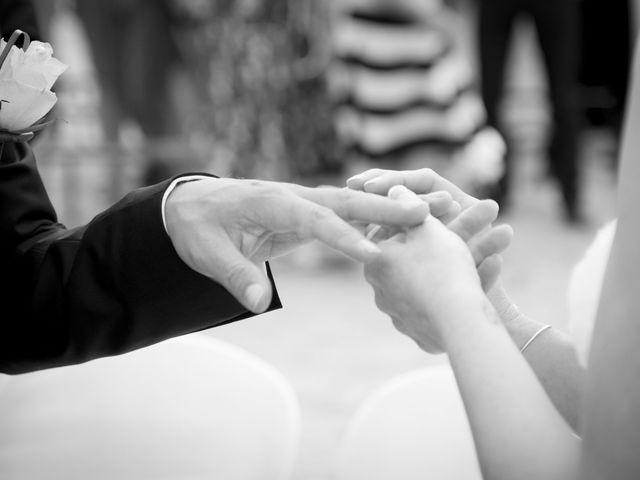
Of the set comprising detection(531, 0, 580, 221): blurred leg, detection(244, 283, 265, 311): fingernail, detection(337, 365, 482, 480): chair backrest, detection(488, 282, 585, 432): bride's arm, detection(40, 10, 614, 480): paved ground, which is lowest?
detection(40, 10, 614, 480): paved ground

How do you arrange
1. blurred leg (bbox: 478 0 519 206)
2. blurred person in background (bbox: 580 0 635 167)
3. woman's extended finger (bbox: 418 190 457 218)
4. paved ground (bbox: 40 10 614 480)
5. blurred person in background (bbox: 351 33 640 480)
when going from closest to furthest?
blurred person in background (bbox: 351 33 640 480) < woman's extended finger (bbox: 418 190 457 218) < paved ground (bbox: 40 10 614 480) < blurred leg (bbox: 478 0 519 206) < blurred person in background (bbox: 580 0 635 167)

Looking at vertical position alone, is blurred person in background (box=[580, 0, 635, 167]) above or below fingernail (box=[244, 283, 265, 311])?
below

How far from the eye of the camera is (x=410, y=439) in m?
1.18

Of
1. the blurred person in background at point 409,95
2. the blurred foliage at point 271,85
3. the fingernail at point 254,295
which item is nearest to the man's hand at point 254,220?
the fingernail at point 254,295

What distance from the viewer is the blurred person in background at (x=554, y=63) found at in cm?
402

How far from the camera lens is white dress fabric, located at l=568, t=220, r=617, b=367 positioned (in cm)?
102

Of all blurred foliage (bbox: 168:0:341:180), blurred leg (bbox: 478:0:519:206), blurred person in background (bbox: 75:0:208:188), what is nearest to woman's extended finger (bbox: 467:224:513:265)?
blurred foliage (bbox: 168:0:341:180)

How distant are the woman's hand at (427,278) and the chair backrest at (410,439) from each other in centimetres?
22

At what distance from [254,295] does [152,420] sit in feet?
1.44

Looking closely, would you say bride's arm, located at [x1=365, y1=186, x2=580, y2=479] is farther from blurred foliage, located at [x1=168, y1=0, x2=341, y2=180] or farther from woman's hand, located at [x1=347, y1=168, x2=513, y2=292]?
blurred foliage, located at [x1=168, y1=0, x2=341, y2=180]

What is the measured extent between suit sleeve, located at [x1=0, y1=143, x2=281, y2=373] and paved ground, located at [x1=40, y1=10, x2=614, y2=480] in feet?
3.32

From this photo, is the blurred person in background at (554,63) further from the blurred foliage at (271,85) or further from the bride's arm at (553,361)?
the bride's arm at (553,361)

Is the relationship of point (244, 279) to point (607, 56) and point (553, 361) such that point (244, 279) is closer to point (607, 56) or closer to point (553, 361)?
point (553, 361)

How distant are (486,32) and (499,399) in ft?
12.0
